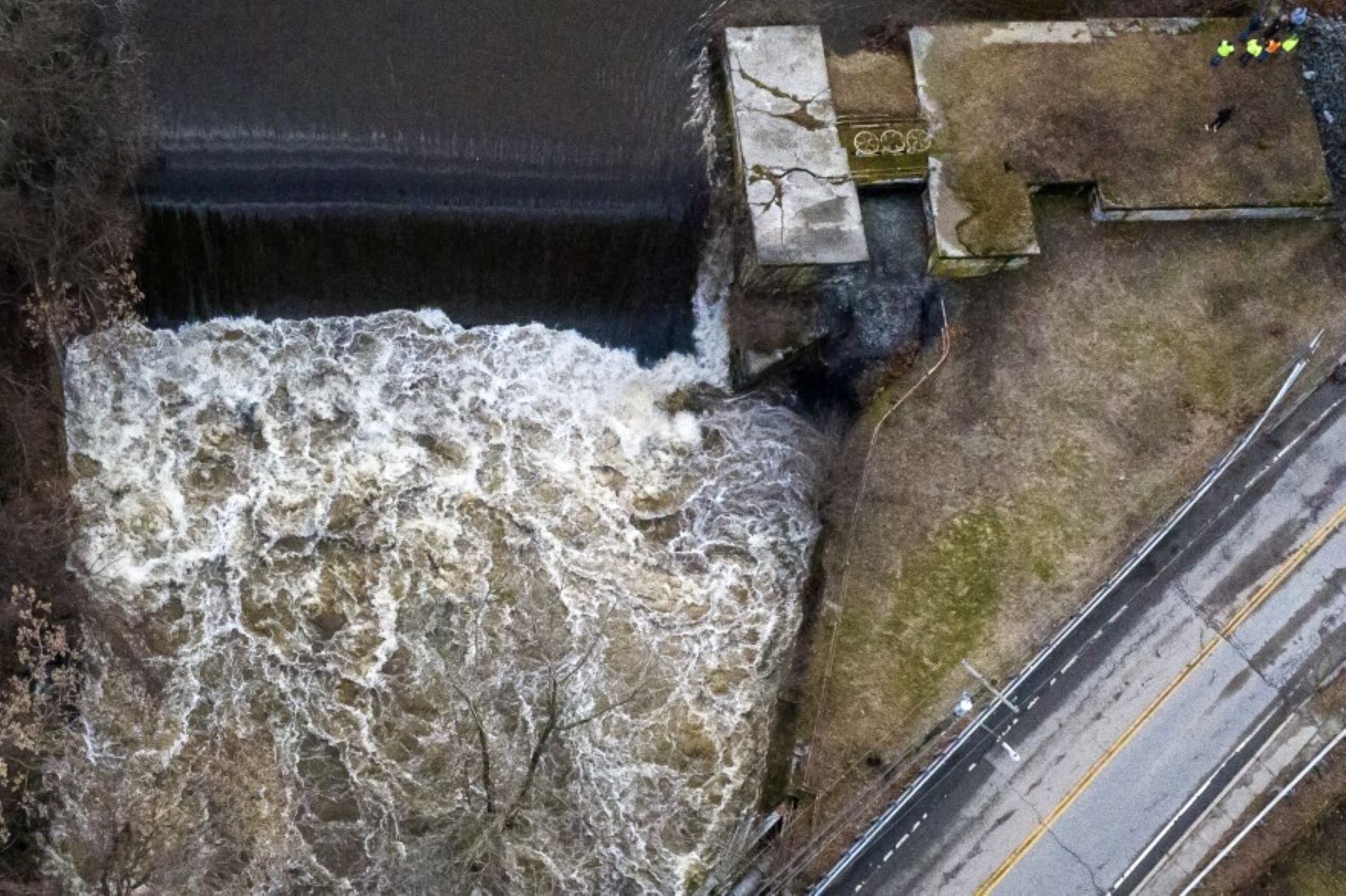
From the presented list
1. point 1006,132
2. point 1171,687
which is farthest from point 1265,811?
point 1006,132

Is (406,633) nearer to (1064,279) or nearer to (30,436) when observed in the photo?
(30,436)

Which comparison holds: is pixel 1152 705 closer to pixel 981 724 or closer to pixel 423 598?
pixel 981 724

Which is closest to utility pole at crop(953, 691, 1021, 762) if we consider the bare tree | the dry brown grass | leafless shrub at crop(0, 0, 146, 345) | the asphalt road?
the asphalt road

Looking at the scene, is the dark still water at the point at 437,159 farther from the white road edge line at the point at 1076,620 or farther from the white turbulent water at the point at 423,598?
the white road edge line at the point at 1076,620

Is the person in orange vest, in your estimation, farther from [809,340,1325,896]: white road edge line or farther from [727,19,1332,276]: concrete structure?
[809,340,1325,896]: white road edge line

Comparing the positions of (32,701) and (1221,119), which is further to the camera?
(1221,119)

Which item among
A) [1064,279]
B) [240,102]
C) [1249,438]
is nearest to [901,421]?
[1064,279]
